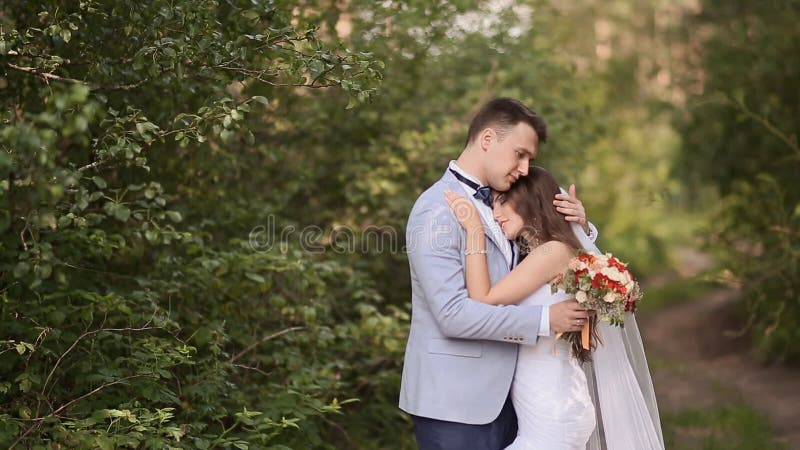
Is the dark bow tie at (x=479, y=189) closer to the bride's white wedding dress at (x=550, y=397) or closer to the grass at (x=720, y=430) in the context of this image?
the bride's white wedding dress at (x=550, y=397)

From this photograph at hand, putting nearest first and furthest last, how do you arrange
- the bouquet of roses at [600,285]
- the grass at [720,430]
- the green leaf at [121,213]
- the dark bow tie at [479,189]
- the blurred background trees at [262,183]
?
the green leaf at [121,213]
the bouquet of roses at [600,285]
the blurred background trees at [262,183]
the dark bow tie at [479,189]
the grass at [720,430]

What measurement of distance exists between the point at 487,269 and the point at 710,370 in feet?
19.6

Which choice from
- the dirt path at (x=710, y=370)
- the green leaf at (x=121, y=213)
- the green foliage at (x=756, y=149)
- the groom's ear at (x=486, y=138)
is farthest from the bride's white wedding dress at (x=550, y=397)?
the green foliage at (x=756, y=149)

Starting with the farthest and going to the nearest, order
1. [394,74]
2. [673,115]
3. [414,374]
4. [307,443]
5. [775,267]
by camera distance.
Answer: [673,115] < [775,267] < [394,74] < [307,443] < [414,374]

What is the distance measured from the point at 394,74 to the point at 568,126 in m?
1.64

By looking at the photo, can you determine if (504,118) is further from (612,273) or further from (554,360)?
(554,360)

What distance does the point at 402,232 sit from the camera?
6.70 metres

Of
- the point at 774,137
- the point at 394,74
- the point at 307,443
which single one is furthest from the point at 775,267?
the point at 307,443

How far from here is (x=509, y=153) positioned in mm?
3641

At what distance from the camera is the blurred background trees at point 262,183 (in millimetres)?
3580

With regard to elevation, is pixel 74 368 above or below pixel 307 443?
above

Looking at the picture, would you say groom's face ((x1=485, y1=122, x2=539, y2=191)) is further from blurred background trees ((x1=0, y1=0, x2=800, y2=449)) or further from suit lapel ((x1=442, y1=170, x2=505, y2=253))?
blurred background trees ((x1=0, y1=0, x2=800, y2=449))

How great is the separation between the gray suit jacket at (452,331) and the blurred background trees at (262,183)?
2.10ft

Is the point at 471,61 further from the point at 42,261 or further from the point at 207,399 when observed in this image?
the point at 42,261
